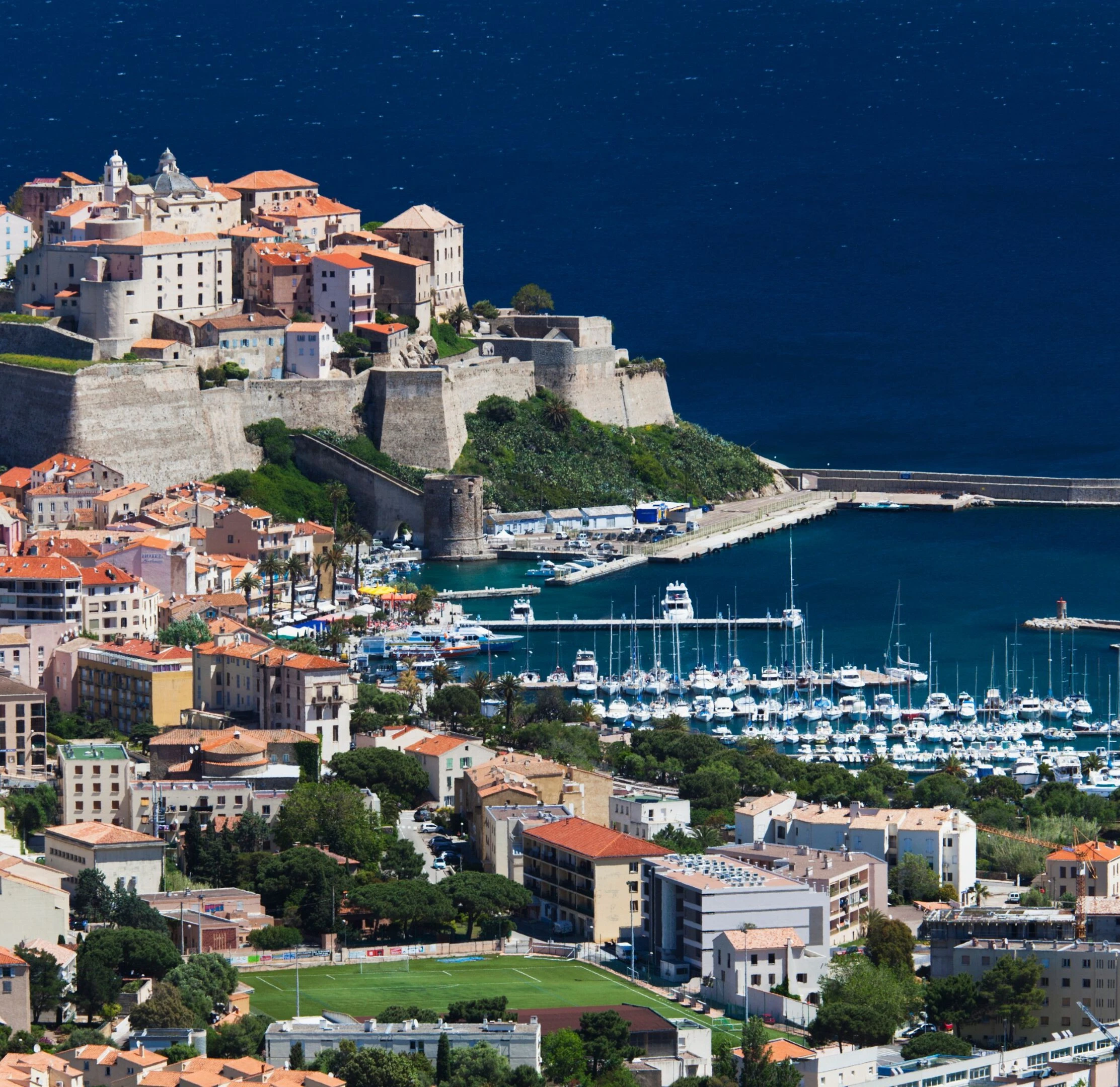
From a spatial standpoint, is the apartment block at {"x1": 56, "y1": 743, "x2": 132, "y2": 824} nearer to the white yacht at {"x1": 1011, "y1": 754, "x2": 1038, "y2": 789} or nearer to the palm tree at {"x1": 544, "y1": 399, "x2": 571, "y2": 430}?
the white yacht at {"x1": 1011, "y1": 754, "x2": 1038, "y2": 789}

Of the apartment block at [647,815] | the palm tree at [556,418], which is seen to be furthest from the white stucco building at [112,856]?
the palm tree at [556,418]

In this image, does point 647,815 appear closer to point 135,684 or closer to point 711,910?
point 711,910

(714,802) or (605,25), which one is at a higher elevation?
(605,25)

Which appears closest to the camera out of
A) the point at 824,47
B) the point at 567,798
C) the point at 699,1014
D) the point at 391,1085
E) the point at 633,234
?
the point at 391,1085

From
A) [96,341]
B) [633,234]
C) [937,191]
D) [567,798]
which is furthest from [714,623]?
[937,191]

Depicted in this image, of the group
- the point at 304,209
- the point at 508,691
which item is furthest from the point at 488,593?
the point at 508,691

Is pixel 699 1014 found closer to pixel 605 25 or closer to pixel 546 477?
pixel 546 477

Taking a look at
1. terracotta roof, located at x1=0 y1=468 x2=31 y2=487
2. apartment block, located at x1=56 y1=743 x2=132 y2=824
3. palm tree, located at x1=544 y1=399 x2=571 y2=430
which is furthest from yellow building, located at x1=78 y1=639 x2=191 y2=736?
palm tree, located at x1=544 y1=399 x2=571 y2=430
